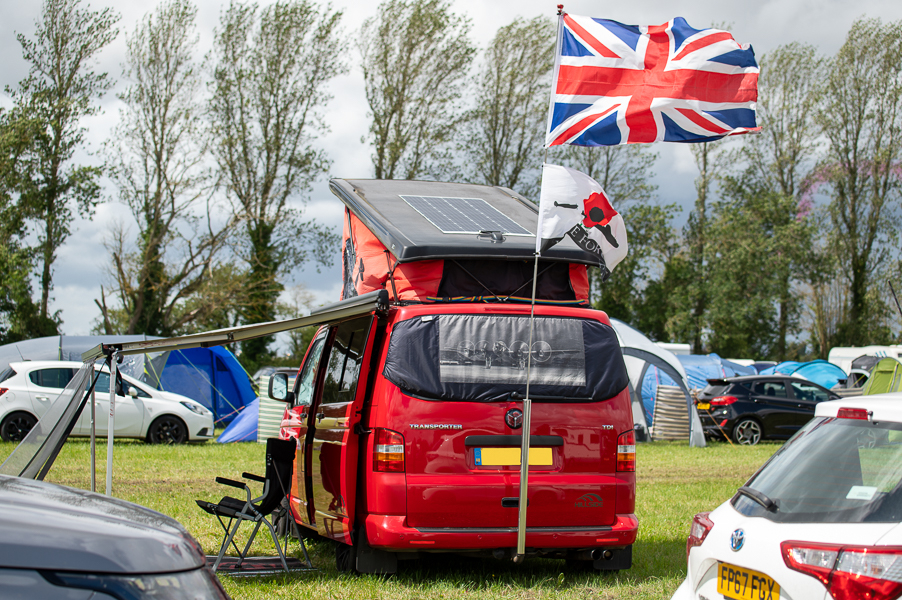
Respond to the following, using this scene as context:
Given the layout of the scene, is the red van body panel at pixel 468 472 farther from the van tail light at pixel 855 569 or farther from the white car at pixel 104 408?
the white car at pixel 104 408

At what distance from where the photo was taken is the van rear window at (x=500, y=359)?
225 inches

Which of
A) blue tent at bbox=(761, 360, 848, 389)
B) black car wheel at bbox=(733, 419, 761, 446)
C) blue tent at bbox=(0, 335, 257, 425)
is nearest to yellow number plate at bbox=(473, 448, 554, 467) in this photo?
black car wheel at bbox=(733, 419, 761, 446)

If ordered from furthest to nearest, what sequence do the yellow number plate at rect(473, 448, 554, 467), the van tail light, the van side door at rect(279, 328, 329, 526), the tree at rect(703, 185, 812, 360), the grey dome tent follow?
the tree at rect(703, 185, 812, 360), the grey dome tent, the van side door at rect(279, 328, 329, 526), the yellow number plate at rect(473, 448, 554, 467), the van tail light

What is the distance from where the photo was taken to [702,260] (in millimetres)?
44938

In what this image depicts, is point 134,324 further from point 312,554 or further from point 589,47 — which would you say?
point 589,47

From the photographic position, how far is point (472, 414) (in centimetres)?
570

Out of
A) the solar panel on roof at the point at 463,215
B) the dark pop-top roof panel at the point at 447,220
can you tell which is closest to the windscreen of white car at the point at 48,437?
the dark pop-top roof panel at the point at 447,220

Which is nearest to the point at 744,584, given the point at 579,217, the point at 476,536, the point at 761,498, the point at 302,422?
the point at 761,498

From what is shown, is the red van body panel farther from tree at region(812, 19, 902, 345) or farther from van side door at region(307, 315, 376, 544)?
tree at region(812, 19, 902, 345)

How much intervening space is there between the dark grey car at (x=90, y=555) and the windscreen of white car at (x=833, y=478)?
2175mm

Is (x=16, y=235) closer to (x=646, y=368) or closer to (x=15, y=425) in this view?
(x=15, y=425)

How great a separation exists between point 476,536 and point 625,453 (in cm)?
126

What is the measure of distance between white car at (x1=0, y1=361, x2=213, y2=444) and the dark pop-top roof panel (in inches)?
396

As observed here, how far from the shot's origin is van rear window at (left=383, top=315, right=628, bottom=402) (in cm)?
573
